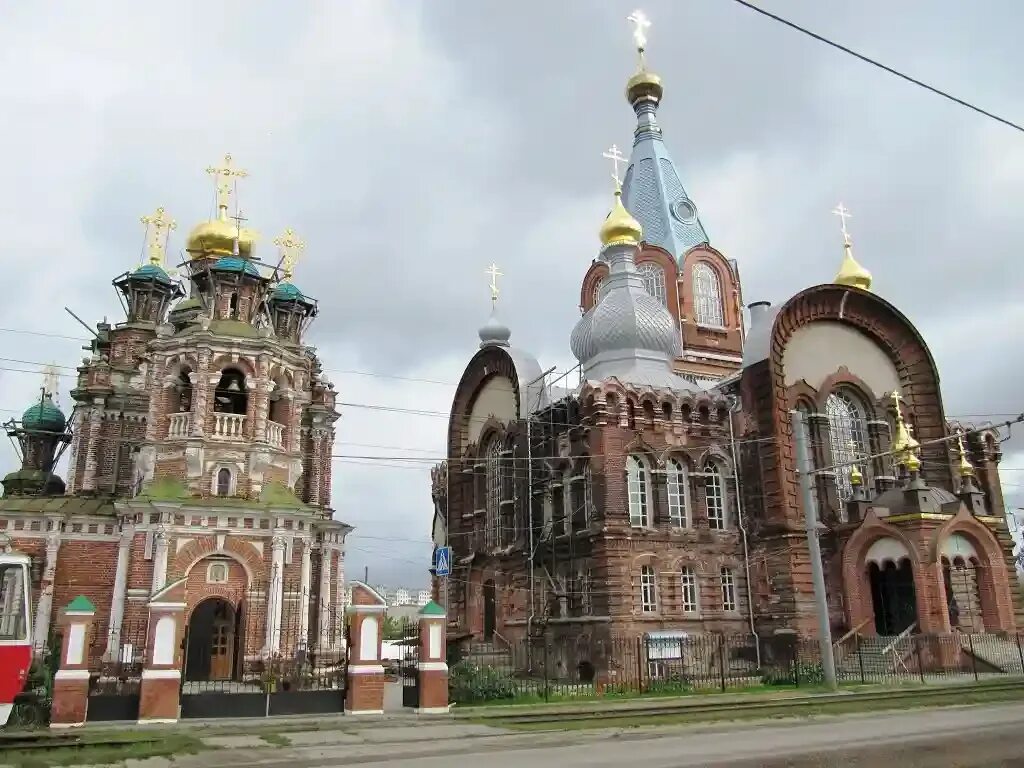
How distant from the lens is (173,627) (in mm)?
14977

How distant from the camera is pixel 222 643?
69.6ft

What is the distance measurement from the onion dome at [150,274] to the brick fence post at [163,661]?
64.9 feet

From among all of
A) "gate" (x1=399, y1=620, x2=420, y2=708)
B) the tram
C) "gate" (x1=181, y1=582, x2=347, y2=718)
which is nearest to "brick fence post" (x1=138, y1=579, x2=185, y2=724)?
the tram

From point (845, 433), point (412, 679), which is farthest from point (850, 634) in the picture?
point (412, 679)

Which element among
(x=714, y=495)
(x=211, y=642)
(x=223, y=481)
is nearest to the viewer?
(x=211, y=642)

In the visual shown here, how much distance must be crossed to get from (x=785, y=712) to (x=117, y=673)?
14272 mm

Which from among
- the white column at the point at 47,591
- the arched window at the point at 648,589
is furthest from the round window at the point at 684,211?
the white column at the point at 47,591

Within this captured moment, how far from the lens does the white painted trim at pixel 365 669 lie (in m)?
15.7

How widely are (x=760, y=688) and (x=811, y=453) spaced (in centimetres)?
782

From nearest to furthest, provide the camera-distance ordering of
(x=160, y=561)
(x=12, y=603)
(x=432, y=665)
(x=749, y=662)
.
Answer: (x=12, y=603)
(x=432, y=665)
(x=160, y=561)
(x=749, y=662)

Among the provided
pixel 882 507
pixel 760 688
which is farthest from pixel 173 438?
pixel 882 507

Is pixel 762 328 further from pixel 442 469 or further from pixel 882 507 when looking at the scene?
pixel 442 469

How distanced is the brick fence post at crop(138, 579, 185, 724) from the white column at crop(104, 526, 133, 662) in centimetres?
535

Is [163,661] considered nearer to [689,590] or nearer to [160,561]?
[160,561]
